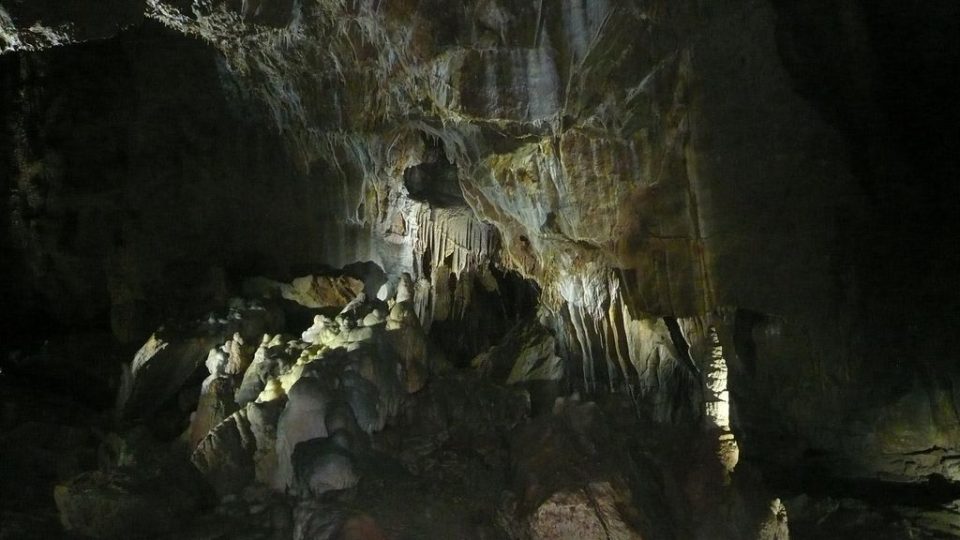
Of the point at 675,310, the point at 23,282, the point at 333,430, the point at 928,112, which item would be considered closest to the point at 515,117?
the point at 675,310

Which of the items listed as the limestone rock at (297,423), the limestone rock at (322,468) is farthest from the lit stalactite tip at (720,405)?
the limestone rock at (297,423)

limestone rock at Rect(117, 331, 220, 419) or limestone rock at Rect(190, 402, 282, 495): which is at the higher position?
limestone rock at Rect(117, 331, 220, 419)

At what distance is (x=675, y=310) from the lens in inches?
309

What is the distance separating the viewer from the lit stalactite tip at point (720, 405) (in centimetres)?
652

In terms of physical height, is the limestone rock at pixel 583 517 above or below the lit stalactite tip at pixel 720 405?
below

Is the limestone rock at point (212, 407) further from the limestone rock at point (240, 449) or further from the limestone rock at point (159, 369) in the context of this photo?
the limestone rock at point (159, 369)

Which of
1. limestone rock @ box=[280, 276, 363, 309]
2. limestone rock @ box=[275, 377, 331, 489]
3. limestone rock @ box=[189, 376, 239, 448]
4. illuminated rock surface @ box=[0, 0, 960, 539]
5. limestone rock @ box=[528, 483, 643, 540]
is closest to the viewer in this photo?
limestone rock @ box=[528, 483, 643, 540]

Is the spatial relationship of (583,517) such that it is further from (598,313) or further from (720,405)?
(598,313)

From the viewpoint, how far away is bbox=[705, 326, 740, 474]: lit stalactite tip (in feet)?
21.4

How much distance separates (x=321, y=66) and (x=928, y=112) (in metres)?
7.41

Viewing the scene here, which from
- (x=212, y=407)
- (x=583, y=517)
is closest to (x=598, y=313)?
(x=583, y=517)

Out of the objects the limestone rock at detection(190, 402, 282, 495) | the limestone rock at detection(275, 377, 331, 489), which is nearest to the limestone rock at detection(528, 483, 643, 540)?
the limestone rock at detection(275, 377, 331, 489)

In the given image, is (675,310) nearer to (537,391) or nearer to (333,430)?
(537,391)

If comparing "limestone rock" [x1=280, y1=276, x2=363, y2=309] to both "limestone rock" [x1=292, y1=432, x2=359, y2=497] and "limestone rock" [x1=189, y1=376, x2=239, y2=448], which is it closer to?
"limestone rock" [x1=189, y1=376, x2=239, y2=448]
